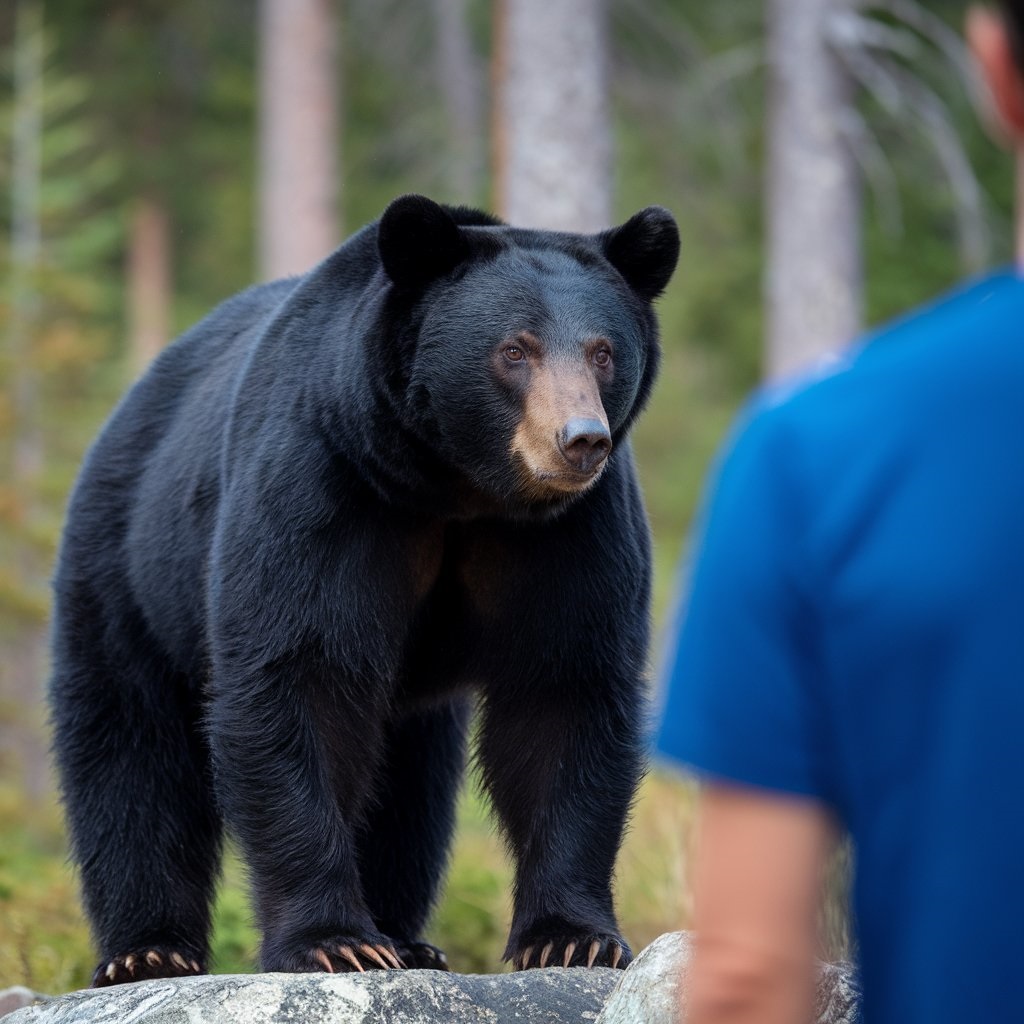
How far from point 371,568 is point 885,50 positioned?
11512 millimetres

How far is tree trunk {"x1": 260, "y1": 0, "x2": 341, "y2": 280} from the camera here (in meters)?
14.4

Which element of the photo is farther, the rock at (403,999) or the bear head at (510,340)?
the bear head at (510,340)

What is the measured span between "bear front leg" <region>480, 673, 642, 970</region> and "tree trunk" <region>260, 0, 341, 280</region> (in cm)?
1068

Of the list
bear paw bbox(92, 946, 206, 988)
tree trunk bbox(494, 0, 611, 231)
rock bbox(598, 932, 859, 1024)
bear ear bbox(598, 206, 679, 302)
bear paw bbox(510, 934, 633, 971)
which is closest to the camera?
rock bbox(598, 932, 859, 1024)

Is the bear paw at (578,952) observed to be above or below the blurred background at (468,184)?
below

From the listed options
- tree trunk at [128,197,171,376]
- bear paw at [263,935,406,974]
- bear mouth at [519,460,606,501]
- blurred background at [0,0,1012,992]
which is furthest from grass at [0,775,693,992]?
tree trunk at [128,197,171,376]

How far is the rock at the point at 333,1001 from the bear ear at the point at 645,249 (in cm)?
175

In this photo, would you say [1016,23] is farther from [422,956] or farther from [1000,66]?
[422,956]

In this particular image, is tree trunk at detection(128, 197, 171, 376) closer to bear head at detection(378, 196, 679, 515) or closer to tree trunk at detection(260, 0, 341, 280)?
tree trunk at detection(260, 0, 341, 280)

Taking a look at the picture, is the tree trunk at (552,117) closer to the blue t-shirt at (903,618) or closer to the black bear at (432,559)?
the black bear at (432,559)

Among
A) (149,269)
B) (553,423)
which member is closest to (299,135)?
(149,269)

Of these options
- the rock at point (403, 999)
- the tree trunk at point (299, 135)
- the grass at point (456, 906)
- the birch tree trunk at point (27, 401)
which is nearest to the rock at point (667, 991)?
the rock at point (403, 999)

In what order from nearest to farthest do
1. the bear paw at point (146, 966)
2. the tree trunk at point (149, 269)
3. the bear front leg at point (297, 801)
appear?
the bear front leg at point (297, 801) < the bear paw at point (146, 966) < the tree trunk at point (149, 269)

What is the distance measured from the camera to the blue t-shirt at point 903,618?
1.24 m
